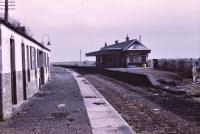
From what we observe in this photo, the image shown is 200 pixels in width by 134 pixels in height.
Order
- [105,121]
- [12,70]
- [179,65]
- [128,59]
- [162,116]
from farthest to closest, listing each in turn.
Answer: [128,59] → [179,65] → [12,70] → [162,116] → [105,121]

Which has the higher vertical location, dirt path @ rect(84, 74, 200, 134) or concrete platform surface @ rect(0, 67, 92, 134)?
concrete platform surface @ rect(0, 67, 92, 134)

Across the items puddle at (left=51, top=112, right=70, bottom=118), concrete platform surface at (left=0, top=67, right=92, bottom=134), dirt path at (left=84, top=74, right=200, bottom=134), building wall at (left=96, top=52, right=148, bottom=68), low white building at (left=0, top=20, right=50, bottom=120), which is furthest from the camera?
building wall at (left=96, top=52, right=148, bottom=68)

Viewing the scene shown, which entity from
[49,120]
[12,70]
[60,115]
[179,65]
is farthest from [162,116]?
[179,65]

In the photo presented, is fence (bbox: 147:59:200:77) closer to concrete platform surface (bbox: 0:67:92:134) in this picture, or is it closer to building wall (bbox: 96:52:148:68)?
building wall (bbox: 96:52:148:68)

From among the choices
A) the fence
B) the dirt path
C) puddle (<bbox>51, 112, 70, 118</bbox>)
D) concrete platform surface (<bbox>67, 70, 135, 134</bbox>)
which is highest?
the fence

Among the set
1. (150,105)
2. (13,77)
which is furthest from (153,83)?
(13,77)

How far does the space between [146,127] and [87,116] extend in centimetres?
294

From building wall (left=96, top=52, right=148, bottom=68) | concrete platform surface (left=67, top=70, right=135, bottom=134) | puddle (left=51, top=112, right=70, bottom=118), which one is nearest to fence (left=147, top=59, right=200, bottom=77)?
building wall (left=96, top=52, right=148, bottom=68)

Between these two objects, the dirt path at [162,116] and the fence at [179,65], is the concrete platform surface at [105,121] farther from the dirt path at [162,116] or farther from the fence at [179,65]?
the fence at [179,65]

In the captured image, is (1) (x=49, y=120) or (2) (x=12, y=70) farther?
(2) (x=12, y=70)

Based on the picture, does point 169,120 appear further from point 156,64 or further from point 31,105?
point 156,64

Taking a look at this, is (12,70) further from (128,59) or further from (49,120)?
(128,59)

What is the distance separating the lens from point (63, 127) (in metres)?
14.3

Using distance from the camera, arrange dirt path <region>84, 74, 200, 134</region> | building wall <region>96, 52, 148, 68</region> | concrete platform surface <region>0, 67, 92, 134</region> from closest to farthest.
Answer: concrete platform surface <region>0, 67, 92, 134</region>, dirt path <region>84, 74, 200, 134</region>, building wall <region>96, 52, 148, 68</region>
